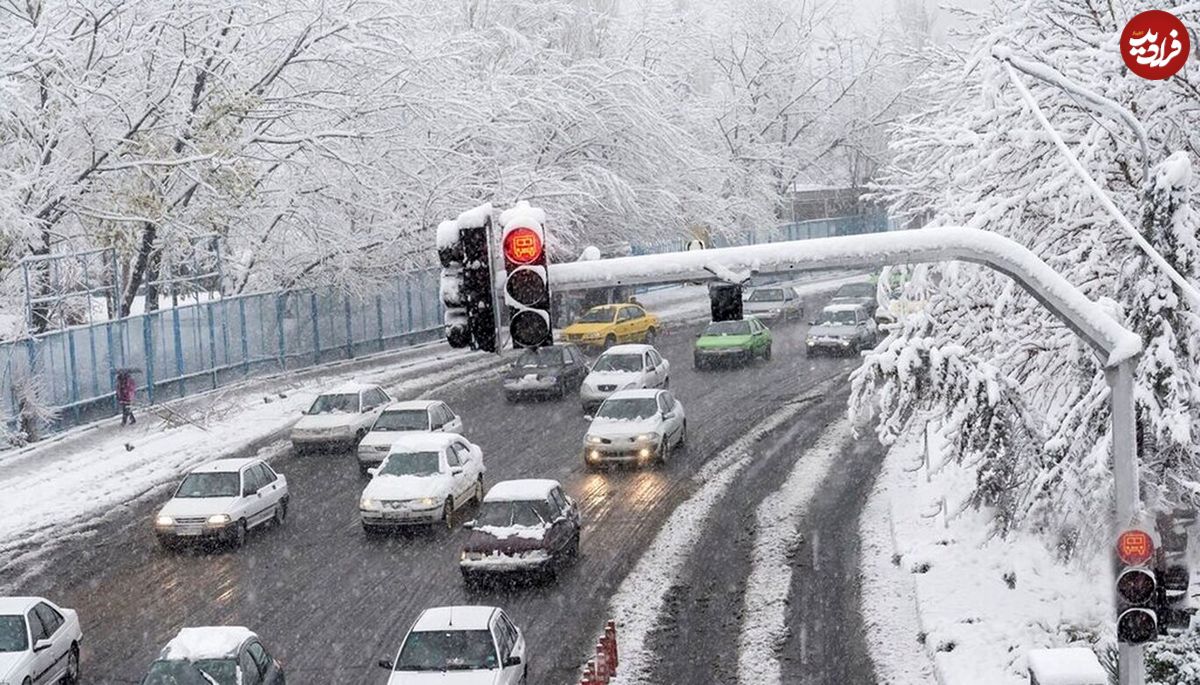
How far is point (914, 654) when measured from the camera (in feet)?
60.3

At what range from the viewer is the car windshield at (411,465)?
2480cm

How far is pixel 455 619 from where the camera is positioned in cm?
1642

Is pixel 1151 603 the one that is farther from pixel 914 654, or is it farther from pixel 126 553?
pixel 126 553

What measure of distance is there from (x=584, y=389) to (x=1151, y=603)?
26.3m

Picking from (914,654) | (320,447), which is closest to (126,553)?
(320,447)

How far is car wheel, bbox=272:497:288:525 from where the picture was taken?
2548 cm

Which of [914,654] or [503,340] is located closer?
[503,340]

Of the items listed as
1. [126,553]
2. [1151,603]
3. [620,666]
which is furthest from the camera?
[126,553]

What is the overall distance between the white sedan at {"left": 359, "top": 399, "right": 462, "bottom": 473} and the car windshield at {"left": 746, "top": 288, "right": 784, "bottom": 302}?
27.8 meters

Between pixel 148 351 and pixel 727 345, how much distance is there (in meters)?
17.2

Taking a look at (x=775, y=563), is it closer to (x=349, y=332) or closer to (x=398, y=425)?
(x=398, y=425)

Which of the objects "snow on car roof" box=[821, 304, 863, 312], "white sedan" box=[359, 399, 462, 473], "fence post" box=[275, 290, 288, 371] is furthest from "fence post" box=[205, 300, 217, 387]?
"snow on car roof" box=[821, 304, 863, 312]

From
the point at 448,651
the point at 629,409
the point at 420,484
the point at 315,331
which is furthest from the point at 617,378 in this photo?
the point at 448,651

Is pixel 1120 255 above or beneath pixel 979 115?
beneath
